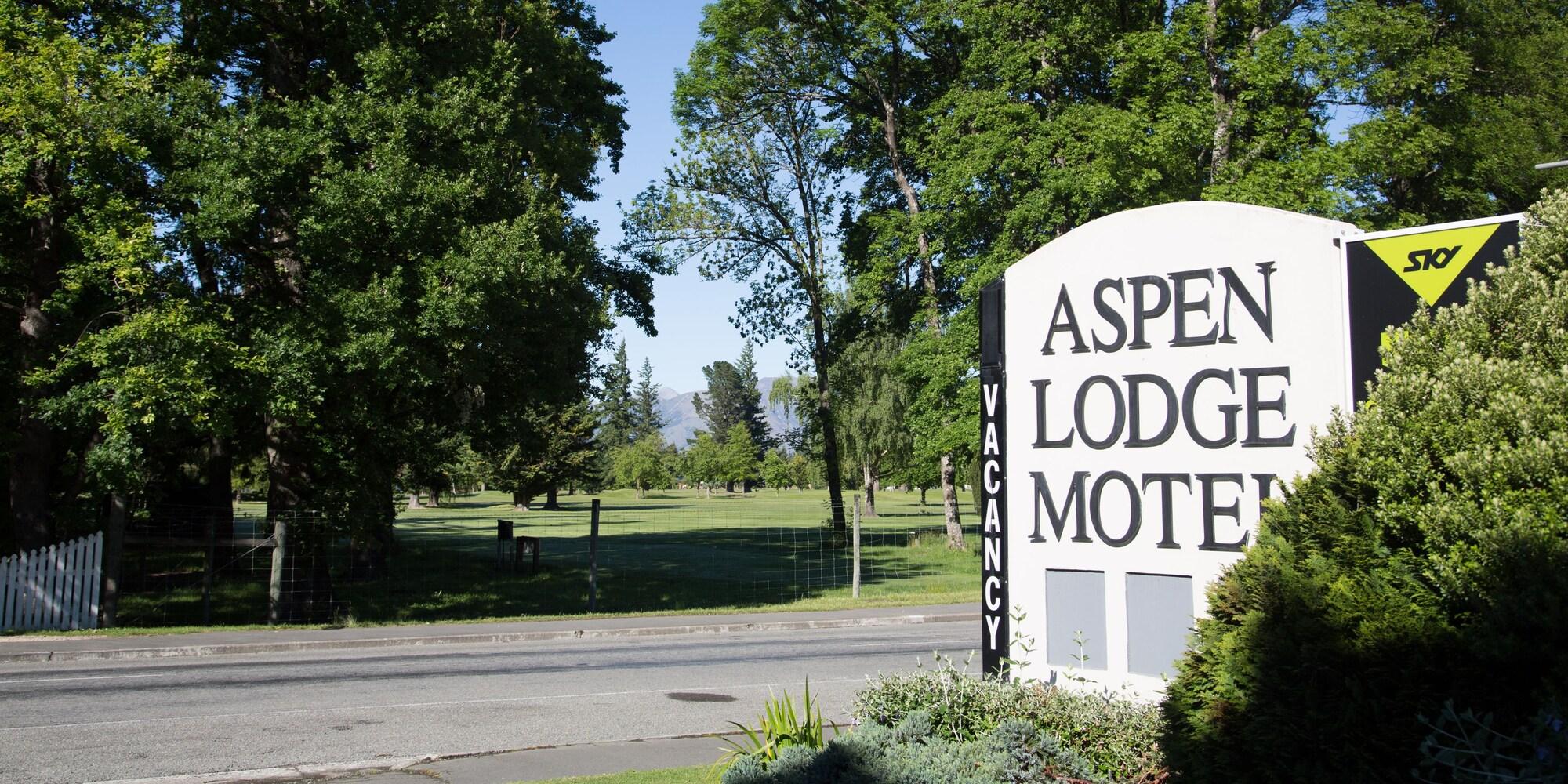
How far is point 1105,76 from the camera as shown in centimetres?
2847

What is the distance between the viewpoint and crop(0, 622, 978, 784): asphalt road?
867 cm

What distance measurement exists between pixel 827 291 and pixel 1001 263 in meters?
15.3

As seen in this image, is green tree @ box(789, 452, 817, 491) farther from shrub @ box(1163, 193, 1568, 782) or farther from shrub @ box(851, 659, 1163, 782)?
shrub @ box(1163, 193, 1568, 782)

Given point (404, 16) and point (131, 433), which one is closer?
point (131, 433)

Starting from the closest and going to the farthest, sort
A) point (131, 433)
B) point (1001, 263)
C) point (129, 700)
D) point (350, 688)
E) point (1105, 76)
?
point (129, 700), point (350, 688), point (131, 433), point (1001, 263), point (1105, 76)

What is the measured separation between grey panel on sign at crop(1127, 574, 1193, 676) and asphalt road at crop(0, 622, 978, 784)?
163 inches

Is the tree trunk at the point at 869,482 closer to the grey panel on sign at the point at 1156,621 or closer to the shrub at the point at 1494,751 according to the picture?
the grey panel on sign at the point at 1156,621

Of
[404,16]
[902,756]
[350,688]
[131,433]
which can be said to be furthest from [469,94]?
[902,756]

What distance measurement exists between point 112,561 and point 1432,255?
19.3 meters

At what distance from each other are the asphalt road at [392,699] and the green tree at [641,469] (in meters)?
97.5

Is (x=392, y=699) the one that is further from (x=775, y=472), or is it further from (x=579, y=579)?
(x=775, y=472)

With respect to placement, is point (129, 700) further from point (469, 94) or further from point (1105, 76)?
A: point (1105, 76)

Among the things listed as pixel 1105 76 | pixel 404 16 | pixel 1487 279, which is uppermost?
pixel 1105 76

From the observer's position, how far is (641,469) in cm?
11500
